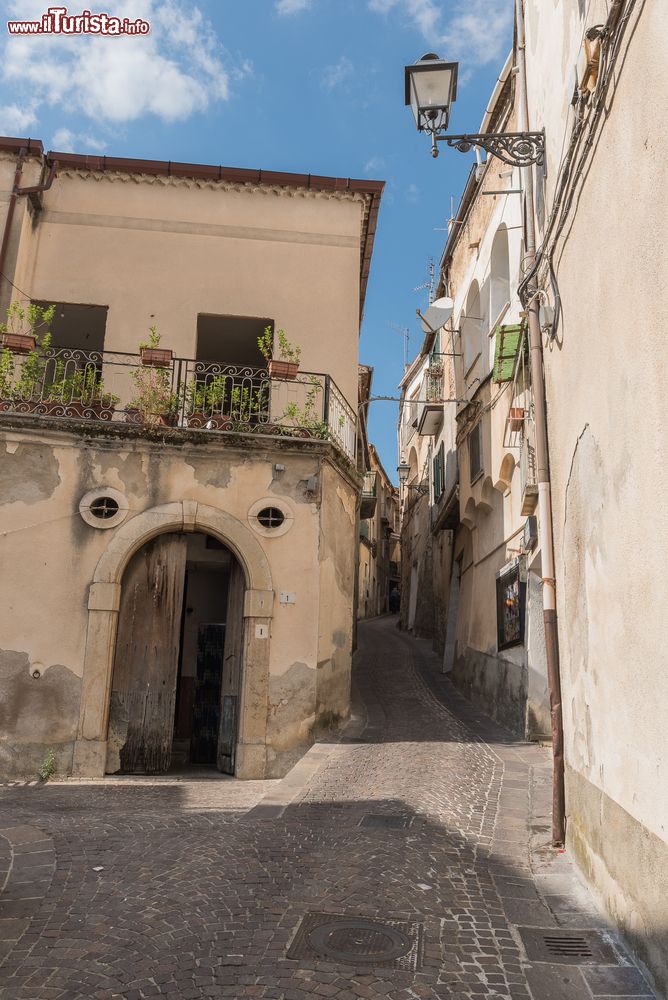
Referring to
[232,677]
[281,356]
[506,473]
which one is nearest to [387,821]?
[232,677]

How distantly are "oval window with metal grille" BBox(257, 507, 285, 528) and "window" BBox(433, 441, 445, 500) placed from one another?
9249 mm

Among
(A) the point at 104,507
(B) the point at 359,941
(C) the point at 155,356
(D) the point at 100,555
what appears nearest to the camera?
(B) the point at 359,941

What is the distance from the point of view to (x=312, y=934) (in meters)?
4.66

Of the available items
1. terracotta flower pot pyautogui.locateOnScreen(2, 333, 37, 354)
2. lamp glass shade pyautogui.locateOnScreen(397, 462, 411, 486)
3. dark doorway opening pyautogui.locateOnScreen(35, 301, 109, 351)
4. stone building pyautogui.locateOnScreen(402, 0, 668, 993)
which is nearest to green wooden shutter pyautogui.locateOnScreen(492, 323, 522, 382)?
stone building pyautogui.locateOnScreen(402, 0, 668, 993)

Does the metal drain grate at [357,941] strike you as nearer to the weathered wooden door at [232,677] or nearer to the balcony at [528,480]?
the balcony at [528,480]

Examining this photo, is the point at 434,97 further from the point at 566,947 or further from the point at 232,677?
the point at 232,677

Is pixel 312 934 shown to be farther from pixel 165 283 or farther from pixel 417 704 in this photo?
pixel 165 283

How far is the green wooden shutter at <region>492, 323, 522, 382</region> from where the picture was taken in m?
11.1

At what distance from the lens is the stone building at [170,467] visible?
34.7 feet

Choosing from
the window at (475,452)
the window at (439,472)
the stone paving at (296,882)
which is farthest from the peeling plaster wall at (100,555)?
the window at (439,472)

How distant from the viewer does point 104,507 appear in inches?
431

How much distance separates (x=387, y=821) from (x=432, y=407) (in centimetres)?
1455

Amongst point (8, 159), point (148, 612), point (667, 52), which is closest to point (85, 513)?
point (148, 612)

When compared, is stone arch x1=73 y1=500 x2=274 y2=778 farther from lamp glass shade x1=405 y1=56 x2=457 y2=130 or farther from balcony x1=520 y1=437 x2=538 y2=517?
lamp glass shade x1=405 y1=56 x2=457 y2=130
